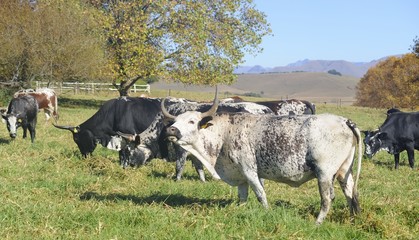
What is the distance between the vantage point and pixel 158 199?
25.7 ft

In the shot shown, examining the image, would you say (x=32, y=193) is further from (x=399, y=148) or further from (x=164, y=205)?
(x=399, y=148)

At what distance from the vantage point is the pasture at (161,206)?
5797mm

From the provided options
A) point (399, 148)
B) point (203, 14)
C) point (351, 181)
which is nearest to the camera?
point (351, 181)

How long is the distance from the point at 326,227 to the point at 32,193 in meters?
4.75

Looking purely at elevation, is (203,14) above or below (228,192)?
above

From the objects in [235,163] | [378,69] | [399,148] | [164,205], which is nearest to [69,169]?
[164,205]

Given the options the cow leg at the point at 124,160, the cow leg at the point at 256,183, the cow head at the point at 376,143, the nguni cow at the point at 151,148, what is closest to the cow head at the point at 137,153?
the nguni cow at the point at 151,148

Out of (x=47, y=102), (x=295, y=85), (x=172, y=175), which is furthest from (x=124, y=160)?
(x=295, y=85)

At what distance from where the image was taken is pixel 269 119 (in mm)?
7105

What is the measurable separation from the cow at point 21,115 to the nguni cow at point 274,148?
8.96 metres

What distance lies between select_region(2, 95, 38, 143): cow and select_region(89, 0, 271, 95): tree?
1183 centimetres

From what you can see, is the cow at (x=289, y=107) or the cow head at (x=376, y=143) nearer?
the cow at (x=289, y=107)

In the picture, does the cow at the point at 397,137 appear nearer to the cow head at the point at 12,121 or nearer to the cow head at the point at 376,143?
the cow head at the point at 376,143

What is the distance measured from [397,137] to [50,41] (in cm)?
2043
